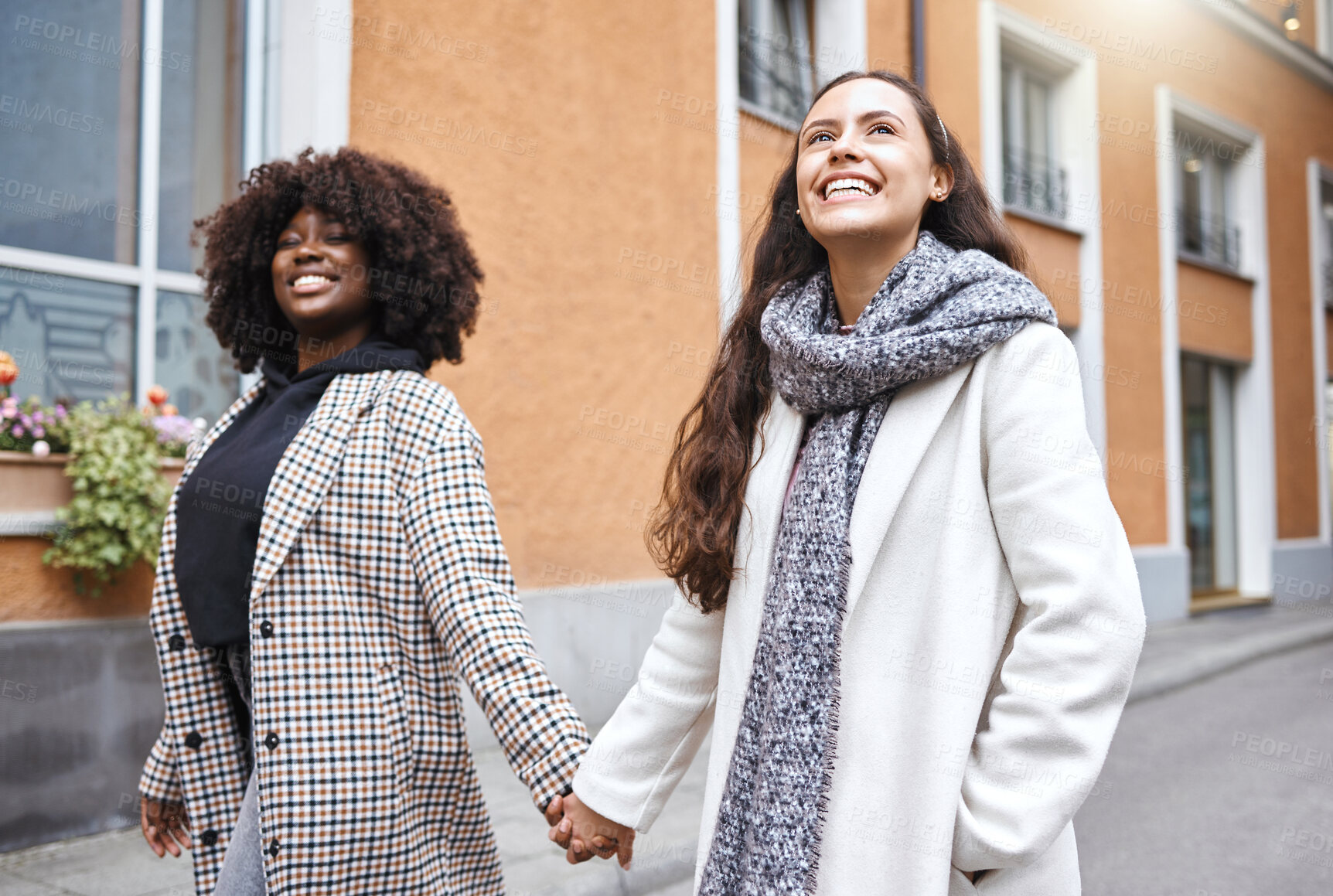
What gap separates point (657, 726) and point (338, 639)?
23.0 inches

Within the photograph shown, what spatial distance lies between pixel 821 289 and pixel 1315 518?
15533mm

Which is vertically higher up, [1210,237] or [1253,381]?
[1210,237]

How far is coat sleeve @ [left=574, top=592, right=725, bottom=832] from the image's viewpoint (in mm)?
1864

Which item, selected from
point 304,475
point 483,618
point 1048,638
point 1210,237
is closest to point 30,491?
point 304,475

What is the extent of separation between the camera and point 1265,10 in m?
14.4

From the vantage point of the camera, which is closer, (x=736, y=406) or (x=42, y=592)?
(x=736, y=406)

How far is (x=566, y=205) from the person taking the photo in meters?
6.61

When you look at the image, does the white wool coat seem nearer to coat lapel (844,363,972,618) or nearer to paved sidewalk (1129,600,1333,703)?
coat lapel (844,363,972,618)

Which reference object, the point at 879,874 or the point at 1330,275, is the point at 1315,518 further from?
the point at 879,874

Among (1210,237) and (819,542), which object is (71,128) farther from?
(1210,237)

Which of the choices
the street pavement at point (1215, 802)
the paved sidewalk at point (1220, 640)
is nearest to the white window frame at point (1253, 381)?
the paved sidewalk at point (1220, 640)

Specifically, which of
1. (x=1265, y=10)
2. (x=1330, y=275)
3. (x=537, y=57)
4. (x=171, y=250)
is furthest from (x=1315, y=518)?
(x=171, y=250)

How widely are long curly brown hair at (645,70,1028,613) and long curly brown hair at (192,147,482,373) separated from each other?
0.82 meters

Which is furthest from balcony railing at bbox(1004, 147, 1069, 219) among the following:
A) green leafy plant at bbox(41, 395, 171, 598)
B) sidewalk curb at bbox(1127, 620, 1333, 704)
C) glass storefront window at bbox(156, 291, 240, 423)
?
green leafy plant at bbox(41, 395, 171, 598)
